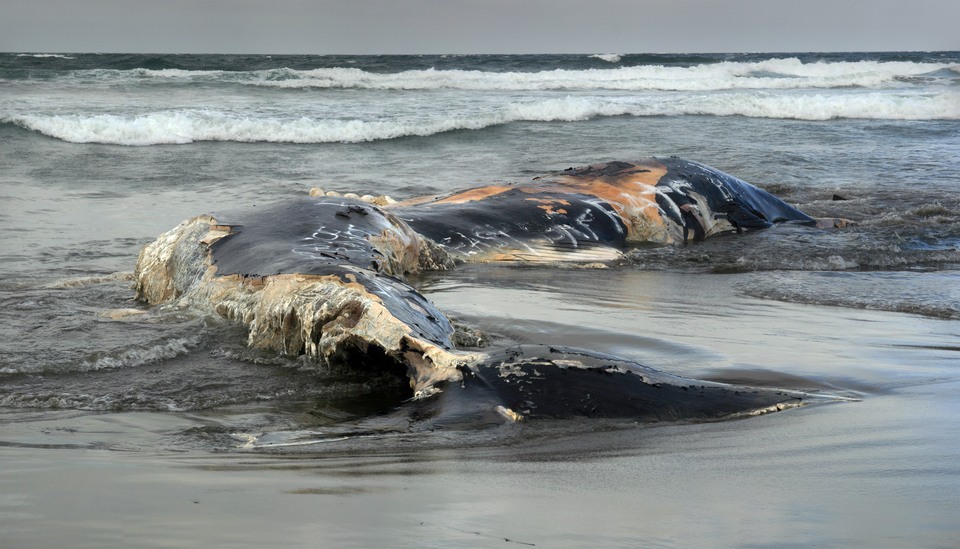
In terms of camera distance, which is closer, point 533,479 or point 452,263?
point 533,479

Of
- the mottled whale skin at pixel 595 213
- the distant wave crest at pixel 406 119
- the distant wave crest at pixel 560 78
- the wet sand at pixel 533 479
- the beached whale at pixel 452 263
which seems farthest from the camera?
the distant wave crest at pixel 560 78

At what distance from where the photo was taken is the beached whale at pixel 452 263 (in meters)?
2.57

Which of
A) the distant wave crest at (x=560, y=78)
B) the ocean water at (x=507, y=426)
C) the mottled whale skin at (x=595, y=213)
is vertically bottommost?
the ocean water at (x=507, y=426)

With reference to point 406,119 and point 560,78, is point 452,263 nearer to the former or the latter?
point 406,119

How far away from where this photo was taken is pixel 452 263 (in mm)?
5414

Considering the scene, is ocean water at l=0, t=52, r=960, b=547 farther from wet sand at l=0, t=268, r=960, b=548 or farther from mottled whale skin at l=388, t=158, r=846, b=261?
mottled whale skin at l=388, t=158, r=846, b=261

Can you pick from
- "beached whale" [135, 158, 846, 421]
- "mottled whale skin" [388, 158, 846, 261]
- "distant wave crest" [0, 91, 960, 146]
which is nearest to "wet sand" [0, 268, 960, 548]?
"beached whale" [135, 158, 846, 421]

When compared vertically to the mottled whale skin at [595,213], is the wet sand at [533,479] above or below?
below

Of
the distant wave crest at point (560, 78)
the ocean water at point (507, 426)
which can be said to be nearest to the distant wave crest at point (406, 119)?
the ocean water at point (507, 426)

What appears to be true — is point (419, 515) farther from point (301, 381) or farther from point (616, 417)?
point (301, 381)

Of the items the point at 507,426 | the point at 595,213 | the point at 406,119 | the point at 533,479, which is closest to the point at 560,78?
the point at 406,119

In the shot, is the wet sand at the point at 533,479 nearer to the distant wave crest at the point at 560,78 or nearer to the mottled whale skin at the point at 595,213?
the mottled whale skin at the point at 595,213

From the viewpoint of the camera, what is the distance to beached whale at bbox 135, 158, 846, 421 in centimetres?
257

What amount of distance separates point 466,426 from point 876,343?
89.3 inches
